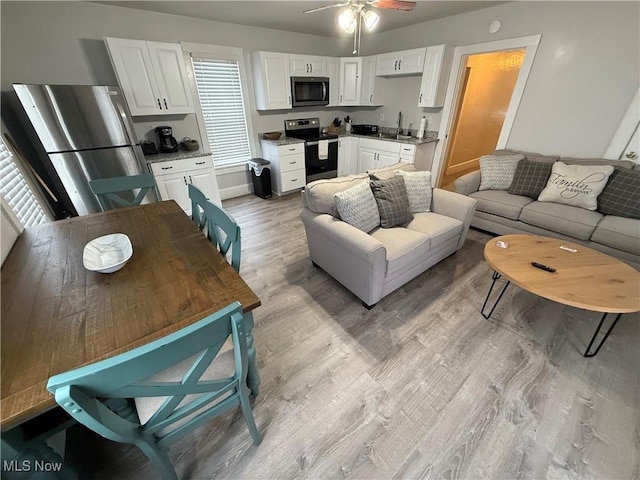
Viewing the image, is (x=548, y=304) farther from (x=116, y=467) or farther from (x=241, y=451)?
(x=116, y=467)

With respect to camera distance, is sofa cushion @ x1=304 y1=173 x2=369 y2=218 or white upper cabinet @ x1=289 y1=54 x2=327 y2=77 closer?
sofa cushion @ x1=304 y1=173 x2=369 y2=218

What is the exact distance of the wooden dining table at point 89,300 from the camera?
0.75 metres

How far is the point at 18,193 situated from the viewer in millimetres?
2035

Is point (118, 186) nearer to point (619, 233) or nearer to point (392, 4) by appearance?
point (392, 4)

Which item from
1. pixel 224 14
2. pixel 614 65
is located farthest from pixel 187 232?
pixel 614 65

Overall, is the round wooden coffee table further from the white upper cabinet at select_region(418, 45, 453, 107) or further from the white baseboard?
the white baseboard

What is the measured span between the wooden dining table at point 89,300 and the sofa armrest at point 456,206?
6.83ft

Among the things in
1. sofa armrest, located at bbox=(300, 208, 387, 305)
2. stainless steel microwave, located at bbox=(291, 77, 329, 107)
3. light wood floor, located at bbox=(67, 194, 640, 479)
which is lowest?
light wood floor, located at bbox=(67, 194, 640, 479)

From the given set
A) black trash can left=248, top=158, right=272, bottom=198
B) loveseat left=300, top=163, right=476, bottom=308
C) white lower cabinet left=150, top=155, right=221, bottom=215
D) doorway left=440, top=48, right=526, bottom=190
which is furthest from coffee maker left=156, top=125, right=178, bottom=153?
doorway left=440, top=48, right=526, bottom=190

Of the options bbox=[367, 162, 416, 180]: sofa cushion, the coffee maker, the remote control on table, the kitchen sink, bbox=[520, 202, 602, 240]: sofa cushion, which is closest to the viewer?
the remote control on table

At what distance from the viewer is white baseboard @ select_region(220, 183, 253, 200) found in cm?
415

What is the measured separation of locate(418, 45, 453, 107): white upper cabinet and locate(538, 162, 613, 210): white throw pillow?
1.84m

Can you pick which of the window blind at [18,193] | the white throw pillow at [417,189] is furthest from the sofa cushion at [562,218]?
the window blind at [18,193]

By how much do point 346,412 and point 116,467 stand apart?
110 cm
